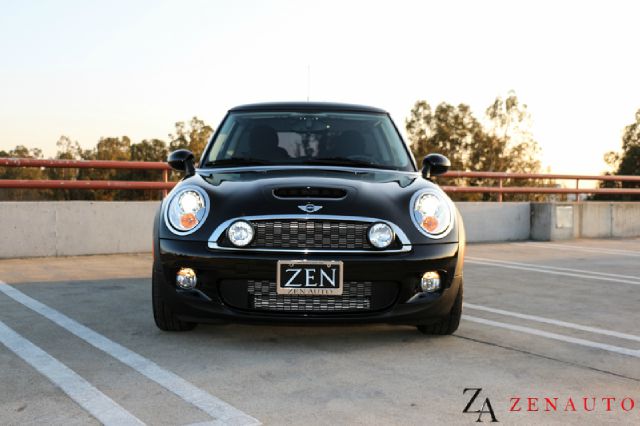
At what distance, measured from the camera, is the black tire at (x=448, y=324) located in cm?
424

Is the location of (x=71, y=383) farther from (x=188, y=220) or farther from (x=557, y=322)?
(x=557, y=322)

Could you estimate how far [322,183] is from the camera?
4117 millimetres

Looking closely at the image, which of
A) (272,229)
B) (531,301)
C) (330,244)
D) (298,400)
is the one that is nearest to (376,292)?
(330,244)

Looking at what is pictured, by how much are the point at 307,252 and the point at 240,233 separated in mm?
374

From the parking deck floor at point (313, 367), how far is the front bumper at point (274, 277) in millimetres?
201

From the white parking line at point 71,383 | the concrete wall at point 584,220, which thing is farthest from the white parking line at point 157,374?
the concrete wall at point 584,220

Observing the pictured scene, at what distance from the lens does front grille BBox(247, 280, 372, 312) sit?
3.83m

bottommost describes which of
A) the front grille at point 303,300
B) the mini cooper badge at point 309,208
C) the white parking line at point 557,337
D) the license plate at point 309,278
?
the white parking line at point 557,337

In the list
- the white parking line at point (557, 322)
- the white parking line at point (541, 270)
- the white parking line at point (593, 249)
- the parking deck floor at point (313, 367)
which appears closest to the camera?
the parking deck floor at point (313, 367)

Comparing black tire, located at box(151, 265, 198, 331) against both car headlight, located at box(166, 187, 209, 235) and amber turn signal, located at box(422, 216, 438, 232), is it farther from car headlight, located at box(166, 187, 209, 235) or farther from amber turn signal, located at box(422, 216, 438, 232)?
amber turn signal, located at box(422, 216, 438, 232)

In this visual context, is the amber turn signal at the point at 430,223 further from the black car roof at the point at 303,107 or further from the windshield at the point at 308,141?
the black car roof at the point at 303,107

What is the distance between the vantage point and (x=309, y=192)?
4004 millimetres

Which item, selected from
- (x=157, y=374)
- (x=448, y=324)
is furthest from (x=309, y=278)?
(x=448, y=324)

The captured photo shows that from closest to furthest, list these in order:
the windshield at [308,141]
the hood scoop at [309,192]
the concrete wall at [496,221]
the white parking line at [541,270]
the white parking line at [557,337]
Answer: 1. the hood scoop at [309,192]
2. the white parking line at [557,337]
3. the windshield at [308,141]
4. the white parking line at [541,270]
5. the concrete wall at [496,221]
